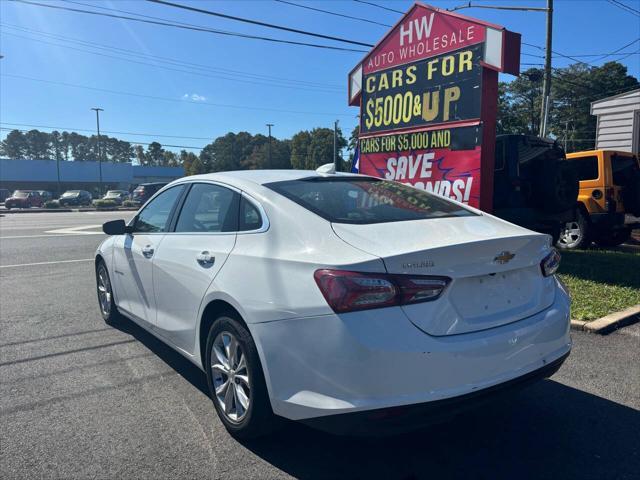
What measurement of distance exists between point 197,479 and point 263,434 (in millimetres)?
410

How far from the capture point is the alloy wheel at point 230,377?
9.31 feet

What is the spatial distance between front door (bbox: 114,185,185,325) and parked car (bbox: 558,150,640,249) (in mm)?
7943

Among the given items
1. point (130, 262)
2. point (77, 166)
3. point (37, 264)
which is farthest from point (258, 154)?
point (130, 262)

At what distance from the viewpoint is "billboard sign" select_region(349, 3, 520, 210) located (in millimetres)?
7148

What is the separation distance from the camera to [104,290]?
5.36 metres

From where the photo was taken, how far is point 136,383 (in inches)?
150

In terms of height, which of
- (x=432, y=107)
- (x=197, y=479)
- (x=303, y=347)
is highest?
(x=432, y=107)

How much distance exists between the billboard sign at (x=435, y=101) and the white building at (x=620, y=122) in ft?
36.7

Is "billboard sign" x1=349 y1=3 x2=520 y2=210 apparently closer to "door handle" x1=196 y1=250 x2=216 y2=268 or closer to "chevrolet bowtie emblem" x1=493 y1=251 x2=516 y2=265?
"chevrolet bowtie emblem" x1=493 y1=251 x2=516 y2=265

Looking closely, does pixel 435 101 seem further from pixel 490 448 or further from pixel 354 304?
pixel 354 304

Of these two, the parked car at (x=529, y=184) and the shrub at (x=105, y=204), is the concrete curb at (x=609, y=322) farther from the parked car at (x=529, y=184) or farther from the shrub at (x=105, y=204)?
the shrub at (x=105, y=204)

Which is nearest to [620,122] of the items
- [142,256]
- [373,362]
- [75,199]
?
[142,256]

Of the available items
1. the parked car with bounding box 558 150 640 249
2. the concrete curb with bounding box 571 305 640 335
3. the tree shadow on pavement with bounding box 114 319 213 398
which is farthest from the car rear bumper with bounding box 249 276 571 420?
the parked car with bounding box 558 150 640 249

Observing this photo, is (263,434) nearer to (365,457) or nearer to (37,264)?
(365,457)
